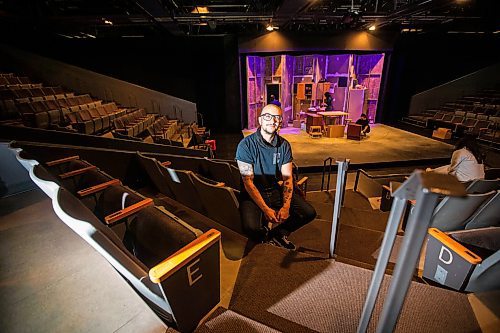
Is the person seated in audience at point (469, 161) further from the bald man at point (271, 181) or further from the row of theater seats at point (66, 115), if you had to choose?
the row of theater seats at point (66, 115)

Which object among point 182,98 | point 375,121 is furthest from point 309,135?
point 182,98

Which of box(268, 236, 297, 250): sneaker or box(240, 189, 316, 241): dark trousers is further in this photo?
box(268, 236, 297, 250): sneaker

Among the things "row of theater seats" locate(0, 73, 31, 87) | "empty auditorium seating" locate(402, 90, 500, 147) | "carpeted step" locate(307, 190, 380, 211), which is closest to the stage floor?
"empty auditorium seating" locate(402, 90, 500, 147)

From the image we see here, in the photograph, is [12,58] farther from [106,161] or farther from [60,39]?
[106,161]

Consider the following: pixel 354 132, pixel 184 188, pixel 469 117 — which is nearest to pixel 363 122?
pixel 354 132

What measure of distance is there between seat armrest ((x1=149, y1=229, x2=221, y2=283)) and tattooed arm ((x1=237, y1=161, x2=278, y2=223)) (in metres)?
0.69

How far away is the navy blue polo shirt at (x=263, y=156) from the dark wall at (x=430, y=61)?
9.58 m

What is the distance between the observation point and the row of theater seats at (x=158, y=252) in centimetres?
103

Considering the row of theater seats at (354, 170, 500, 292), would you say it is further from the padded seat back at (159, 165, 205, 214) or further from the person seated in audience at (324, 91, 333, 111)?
the person seated in audience at (324, 91, 333, 111)

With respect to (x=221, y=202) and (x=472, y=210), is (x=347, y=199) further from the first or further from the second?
(x=221, y=202)

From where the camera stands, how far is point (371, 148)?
6.69 meters

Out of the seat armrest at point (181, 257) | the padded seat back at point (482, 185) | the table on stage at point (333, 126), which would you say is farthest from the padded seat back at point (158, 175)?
the table on stage at point (333, 126)

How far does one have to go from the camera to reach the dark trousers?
1.87 metres

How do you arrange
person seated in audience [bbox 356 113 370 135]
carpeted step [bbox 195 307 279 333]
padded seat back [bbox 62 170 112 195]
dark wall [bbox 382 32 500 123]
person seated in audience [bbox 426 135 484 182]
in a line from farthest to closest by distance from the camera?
dark wall [bbox 382 32 500 123], person seated in audience [bbox 356 113 370 135], person seated in audience [bbox 426 135 484 182], padded seat back [bbox 62 170 112 195], carpeted step [bbox 195 307 279 333]
